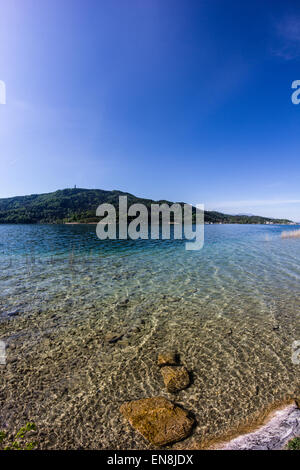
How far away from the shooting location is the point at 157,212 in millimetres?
151750

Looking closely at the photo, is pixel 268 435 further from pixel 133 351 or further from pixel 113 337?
pixel 113 337

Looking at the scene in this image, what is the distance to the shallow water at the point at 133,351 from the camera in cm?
531

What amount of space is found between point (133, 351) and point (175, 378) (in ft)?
6.94

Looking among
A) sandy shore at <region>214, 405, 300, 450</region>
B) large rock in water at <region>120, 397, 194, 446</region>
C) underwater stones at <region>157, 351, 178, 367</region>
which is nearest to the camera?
sandy shore at <region>214, 405, 300, 450</region>

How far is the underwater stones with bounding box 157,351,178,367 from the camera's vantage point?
7411mm

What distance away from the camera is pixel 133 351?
8141 mm

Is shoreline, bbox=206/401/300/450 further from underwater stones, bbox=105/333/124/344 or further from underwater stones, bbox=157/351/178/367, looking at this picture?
underwater stones, bbox=105/333/124/344

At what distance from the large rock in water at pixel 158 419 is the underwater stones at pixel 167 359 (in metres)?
1.56

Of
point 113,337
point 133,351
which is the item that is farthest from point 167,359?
point 113,337

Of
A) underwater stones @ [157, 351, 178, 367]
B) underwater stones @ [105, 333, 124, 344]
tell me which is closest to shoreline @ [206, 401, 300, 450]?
underwater stones @ [157, 351, 178, 367]

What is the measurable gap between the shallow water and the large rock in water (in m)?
0.18

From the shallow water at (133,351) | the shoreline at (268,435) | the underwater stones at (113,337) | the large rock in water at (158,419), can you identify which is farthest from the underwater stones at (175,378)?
the underwater stones at (113,337)

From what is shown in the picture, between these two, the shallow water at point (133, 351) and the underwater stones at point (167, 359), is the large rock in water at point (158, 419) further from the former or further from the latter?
the underwater stones at point (167, 359)
